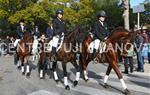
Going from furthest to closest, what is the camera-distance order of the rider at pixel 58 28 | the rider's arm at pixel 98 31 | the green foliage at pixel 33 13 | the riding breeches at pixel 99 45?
the green foliage at pixel 33 13 → the rider at pixel 58 28 → the rider's arm at pixel 98 31 → the riding breeches at pixel 99 45

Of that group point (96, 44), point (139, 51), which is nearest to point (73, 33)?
point (96, 44)

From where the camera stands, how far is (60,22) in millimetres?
11867

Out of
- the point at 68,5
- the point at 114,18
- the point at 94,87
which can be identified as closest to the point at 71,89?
the point at 94,87

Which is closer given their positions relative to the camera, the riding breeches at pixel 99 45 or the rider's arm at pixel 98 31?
the riding breeches at pixel 99 45

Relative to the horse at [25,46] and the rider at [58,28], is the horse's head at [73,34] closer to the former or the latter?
the rider at [58,28]

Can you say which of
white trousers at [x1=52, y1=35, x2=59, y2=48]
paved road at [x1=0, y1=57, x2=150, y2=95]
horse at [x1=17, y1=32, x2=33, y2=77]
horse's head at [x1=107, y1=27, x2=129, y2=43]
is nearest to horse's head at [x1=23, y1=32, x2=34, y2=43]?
horse at [x1=17, y1=32, x2=33, y2=77]

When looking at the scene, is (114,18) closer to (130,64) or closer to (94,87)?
(130,64)

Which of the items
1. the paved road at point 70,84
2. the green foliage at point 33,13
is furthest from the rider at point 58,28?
the green foliage at point 33,13

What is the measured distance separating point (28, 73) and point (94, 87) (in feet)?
14.6

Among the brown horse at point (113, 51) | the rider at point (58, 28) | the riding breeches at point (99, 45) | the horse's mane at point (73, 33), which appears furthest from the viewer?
the rider at point (58, 28)

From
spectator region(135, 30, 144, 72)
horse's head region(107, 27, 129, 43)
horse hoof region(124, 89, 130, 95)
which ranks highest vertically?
horse's head region(107, 27, 129, 43)

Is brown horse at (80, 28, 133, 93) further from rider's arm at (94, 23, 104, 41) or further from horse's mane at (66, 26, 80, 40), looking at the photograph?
horse's mane at (66, 26, 80, 40)

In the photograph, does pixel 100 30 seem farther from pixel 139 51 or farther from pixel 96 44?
pixel 139 51

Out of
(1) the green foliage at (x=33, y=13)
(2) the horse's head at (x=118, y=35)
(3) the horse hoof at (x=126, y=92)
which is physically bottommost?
(3) the horse hoof at (x=126, y=92)
